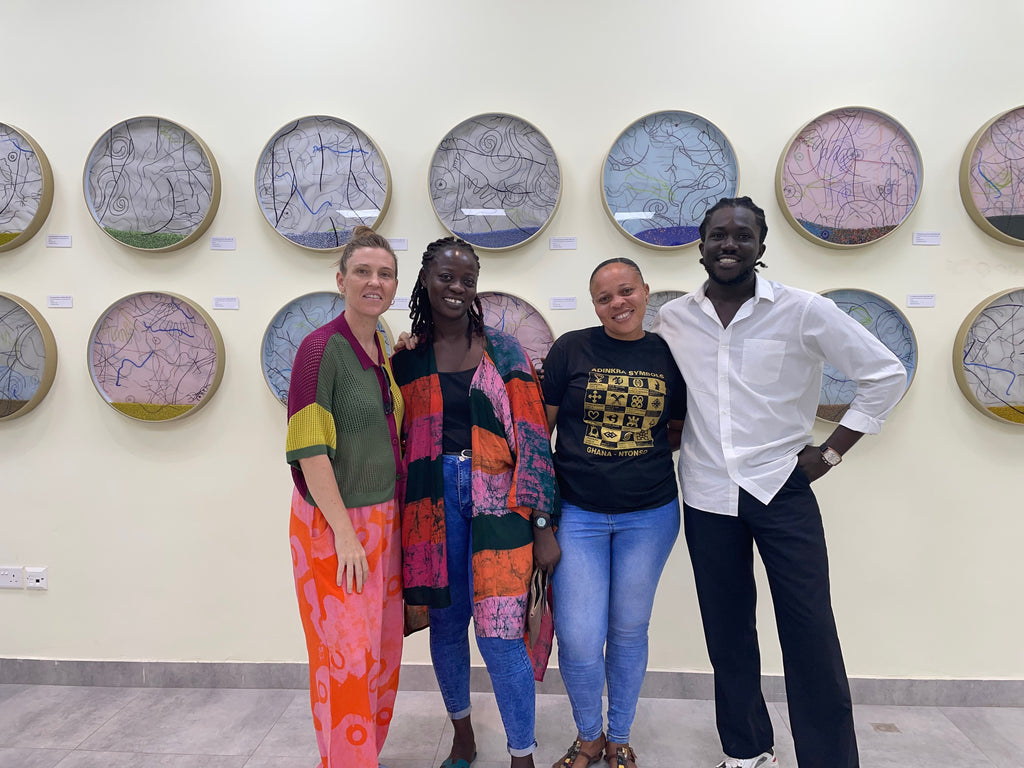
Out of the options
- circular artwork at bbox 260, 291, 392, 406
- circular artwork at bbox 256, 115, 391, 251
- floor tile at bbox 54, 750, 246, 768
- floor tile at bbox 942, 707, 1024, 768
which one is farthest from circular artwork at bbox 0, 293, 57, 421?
floor tile at bbox 942, 707, 1024, 768

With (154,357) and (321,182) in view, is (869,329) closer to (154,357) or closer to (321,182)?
(321,182)

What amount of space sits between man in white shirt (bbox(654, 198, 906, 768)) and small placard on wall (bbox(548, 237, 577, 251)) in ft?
2.06

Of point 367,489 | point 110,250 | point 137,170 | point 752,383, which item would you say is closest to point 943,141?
point 752,383

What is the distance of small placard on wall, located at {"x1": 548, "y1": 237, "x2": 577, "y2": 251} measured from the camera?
2184mm

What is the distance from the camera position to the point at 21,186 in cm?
222

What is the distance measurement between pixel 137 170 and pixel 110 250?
1.15 ft

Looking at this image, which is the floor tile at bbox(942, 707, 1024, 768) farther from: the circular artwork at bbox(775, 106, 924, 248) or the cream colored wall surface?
the circular artwork at bbox(775, 106, 924, 248)

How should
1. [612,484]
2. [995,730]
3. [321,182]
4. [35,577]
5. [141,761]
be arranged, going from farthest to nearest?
1. [35,577]
2. [321,182]
3. [995,730]
4. [141,761]
5. [612,484]

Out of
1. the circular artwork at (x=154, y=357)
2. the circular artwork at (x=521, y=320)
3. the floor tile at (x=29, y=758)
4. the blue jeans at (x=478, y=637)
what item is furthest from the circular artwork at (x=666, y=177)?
the floor tile at (x=29, y=758)

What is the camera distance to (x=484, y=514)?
1585 mm

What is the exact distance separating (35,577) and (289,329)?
154cm

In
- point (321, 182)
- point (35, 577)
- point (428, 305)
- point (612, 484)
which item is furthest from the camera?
point (35, 577)

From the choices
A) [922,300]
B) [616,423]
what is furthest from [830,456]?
[922,300]

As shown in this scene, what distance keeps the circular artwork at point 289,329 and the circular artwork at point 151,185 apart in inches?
18.7
